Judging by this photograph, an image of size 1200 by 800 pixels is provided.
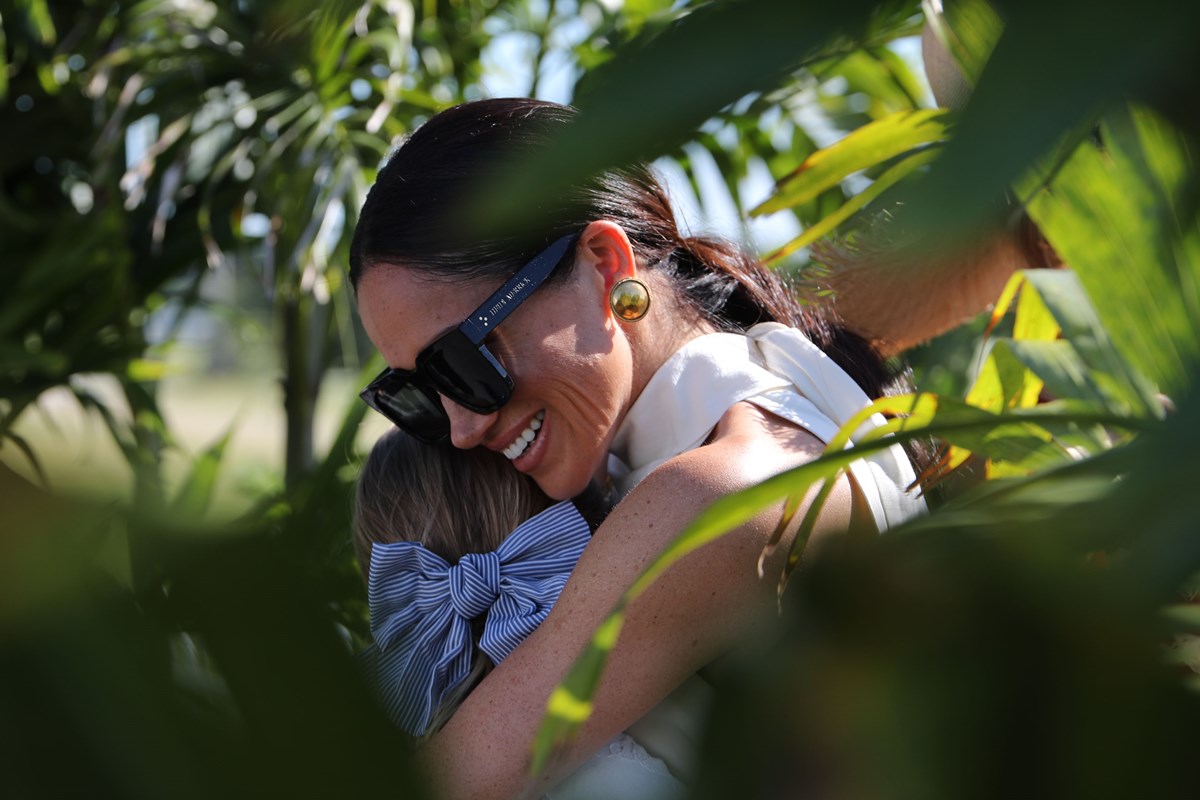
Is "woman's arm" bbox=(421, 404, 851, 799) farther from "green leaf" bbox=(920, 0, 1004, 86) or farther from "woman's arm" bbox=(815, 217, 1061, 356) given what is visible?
"green leaf" bbox=(920, 0, 1004, 86)

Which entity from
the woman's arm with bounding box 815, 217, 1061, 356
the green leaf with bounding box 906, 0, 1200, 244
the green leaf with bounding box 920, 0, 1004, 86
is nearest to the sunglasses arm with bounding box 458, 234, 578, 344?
the woman's arm with bounding box 815, 217, 1061, 356

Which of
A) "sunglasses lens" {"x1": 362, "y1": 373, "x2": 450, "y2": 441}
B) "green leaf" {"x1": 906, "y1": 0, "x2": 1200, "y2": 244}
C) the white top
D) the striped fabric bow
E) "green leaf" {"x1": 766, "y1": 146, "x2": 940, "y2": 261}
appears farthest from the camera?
"sunglasses lens" {"x1": 362, "y1": 373, "x2": 450, "y2": 441}

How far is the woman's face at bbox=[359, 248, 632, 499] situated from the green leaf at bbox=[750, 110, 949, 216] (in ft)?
0.61

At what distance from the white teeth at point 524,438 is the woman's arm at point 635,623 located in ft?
0.69

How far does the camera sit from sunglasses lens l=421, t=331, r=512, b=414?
0.90 meters

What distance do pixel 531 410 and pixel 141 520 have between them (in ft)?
2.50

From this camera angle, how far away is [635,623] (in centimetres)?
72

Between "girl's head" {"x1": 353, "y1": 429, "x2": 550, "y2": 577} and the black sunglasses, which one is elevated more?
the black sunglasses

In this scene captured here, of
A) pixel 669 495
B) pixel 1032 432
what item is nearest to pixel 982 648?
pixel 1032 432

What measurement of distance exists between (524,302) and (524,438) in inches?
4.9

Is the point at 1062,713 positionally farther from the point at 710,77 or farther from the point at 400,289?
the point at 400,289

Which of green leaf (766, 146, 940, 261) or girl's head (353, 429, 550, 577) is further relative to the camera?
girl's head (353, 429, 550, 577)

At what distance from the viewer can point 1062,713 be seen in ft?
0.59

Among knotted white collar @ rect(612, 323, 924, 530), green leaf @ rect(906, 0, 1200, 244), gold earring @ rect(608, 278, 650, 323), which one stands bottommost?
knotted white collar @ rect(612, 323, 924, 530)
